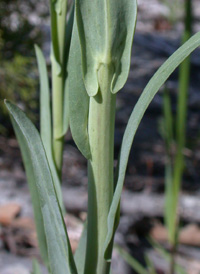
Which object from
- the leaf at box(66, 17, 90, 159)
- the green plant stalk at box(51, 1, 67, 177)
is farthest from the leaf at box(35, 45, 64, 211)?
the leaf at box(66, 17, 90, 159)

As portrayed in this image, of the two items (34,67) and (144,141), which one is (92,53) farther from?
(144,141)

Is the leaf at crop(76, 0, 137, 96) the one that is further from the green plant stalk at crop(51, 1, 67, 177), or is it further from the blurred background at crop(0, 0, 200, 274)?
the blurred background at crop(0, 0, 200, 274)

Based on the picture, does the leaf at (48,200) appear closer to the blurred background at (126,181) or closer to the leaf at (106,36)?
the leaf at (106,36)

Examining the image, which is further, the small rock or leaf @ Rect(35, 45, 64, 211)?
the small rock

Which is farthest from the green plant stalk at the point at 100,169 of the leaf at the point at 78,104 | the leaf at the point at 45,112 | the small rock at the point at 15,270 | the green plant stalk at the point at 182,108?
the small rock at the point at 15,270

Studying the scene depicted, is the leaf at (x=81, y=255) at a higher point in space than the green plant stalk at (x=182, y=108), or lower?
lower

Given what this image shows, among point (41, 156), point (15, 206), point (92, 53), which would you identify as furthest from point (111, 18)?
point (15, 206)
